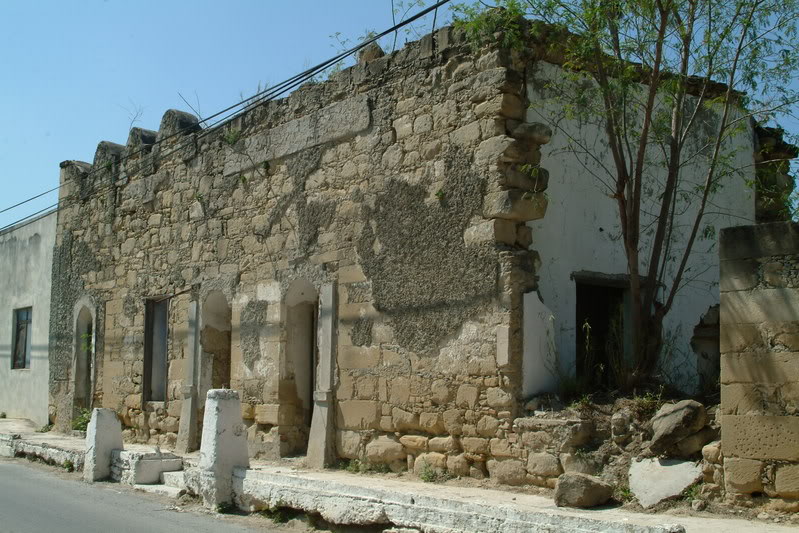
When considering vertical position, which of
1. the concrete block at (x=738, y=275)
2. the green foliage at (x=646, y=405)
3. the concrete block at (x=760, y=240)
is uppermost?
the concrete block at (x=760, y=240)

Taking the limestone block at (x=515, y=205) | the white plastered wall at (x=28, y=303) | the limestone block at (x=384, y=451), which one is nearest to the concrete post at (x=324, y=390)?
the limestone block at (x=384, y=451)

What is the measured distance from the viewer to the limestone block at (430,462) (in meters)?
8.32

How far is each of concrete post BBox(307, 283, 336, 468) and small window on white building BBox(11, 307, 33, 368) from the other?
955 cm

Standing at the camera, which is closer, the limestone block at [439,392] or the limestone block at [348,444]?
the limestone block at [439,392]

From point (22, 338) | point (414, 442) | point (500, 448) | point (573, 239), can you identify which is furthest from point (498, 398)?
point (22, 338)

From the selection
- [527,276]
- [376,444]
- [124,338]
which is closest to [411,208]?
[527,276]

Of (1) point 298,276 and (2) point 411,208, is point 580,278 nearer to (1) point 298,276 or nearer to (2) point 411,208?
(2) point 411,208

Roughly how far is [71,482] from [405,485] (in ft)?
15.2

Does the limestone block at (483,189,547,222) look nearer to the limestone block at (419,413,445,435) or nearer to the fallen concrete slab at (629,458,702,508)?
the limestone block at (419,413,445,435)

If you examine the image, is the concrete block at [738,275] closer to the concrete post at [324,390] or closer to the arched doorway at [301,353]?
the concrete post at [324,390]

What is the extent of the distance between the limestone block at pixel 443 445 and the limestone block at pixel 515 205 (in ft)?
7.00

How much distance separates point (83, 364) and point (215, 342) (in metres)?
4.02

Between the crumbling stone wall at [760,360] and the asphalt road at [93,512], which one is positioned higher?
the crumbling stone wall at [760,360]

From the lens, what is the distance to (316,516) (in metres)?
7.19
